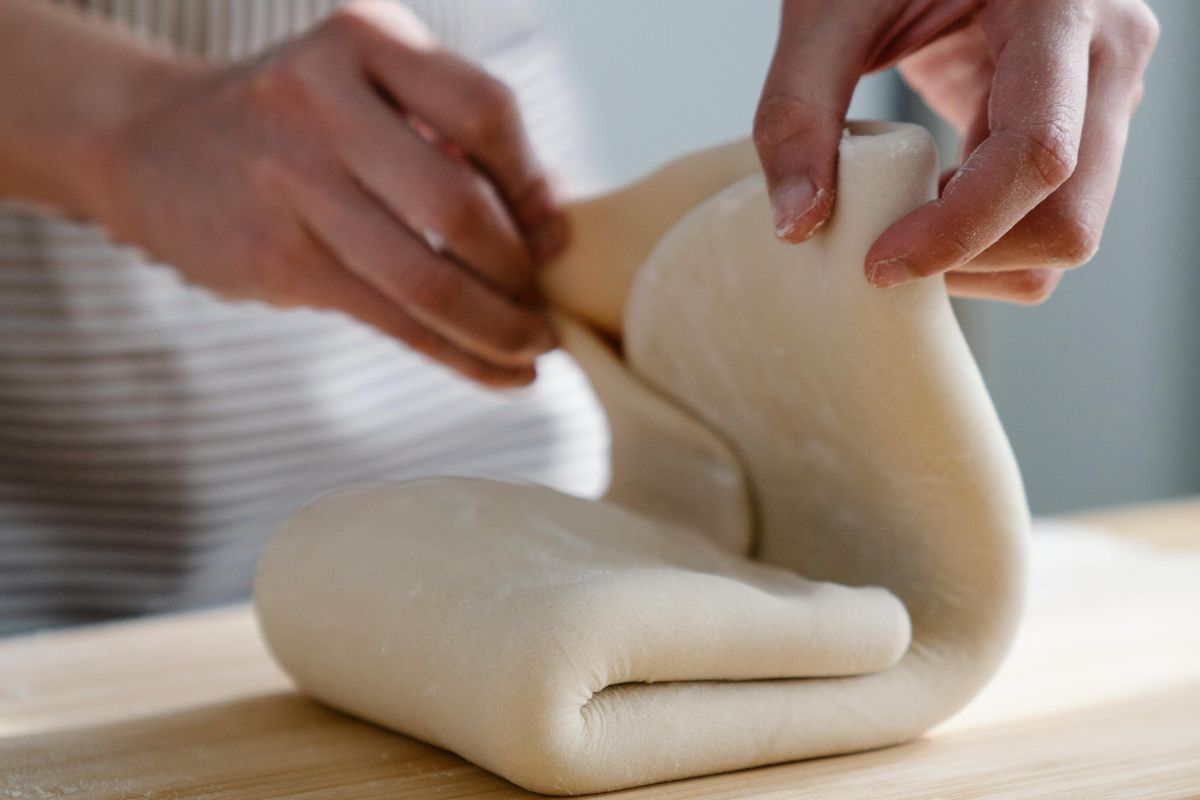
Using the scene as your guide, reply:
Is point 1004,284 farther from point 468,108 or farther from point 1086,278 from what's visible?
point 1086,278

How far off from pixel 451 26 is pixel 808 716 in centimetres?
77

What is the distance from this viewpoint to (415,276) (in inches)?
29.1

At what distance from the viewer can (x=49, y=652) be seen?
2.64 feet

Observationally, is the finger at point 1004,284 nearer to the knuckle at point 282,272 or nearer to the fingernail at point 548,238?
the fingernail at point 548,238

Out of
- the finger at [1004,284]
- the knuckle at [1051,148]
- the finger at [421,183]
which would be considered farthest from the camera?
the finger at [421,183]

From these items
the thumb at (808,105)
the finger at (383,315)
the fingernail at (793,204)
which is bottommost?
the finger at (383,315)

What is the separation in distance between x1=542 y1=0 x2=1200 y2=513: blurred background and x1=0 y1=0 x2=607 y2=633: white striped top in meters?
0.72

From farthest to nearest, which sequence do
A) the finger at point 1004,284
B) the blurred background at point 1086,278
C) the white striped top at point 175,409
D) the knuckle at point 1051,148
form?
1. the blurred background at point 1086,278
2. the white striped top at point 175,409
3. the finger at point 1004,284
4. the knuckle at point 1051,148

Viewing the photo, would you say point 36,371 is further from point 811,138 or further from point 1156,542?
point 1156,542

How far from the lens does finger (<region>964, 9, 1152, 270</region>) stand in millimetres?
530

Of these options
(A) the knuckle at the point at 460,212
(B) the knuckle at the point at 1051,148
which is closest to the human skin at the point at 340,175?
(A) the knuckle at the point at 460,212

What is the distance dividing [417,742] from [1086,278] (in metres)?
1.65

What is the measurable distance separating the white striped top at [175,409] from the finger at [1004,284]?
22.3 inches

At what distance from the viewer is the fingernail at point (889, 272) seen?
0.49 m
